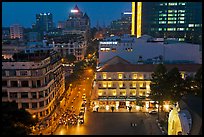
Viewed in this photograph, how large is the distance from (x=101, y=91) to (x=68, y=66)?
13833 millimetres

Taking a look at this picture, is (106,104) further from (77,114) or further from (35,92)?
(35,92)

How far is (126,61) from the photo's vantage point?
74.2 ft

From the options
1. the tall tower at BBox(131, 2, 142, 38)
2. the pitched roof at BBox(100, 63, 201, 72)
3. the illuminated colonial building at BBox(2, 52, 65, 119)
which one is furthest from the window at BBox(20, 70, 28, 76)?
the tall tower at BBox(131, 2, 142, 38)

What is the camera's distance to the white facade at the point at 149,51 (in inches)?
912

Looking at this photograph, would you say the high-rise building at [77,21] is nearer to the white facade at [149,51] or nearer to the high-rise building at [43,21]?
the high-rise building at [43,21]

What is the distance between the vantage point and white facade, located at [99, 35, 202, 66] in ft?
76.0

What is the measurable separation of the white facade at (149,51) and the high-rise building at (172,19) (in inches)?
646

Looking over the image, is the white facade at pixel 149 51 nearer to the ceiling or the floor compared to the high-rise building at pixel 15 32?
nearer to the floor

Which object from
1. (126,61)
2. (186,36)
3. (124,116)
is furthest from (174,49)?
(186,36)

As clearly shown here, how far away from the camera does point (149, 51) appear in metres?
23.5

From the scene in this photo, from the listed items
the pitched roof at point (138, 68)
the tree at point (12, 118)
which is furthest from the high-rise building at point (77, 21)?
the tree at point (12, 118)

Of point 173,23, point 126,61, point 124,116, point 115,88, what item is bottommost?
point 124,116

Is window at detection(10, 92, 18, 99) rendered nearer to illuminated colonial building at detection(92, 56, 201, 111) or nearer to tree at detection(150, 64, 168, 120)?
illuminated colonial building at detection(92, 56, 201, 111)

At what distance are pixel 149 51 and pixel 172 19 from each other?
18.6 m
